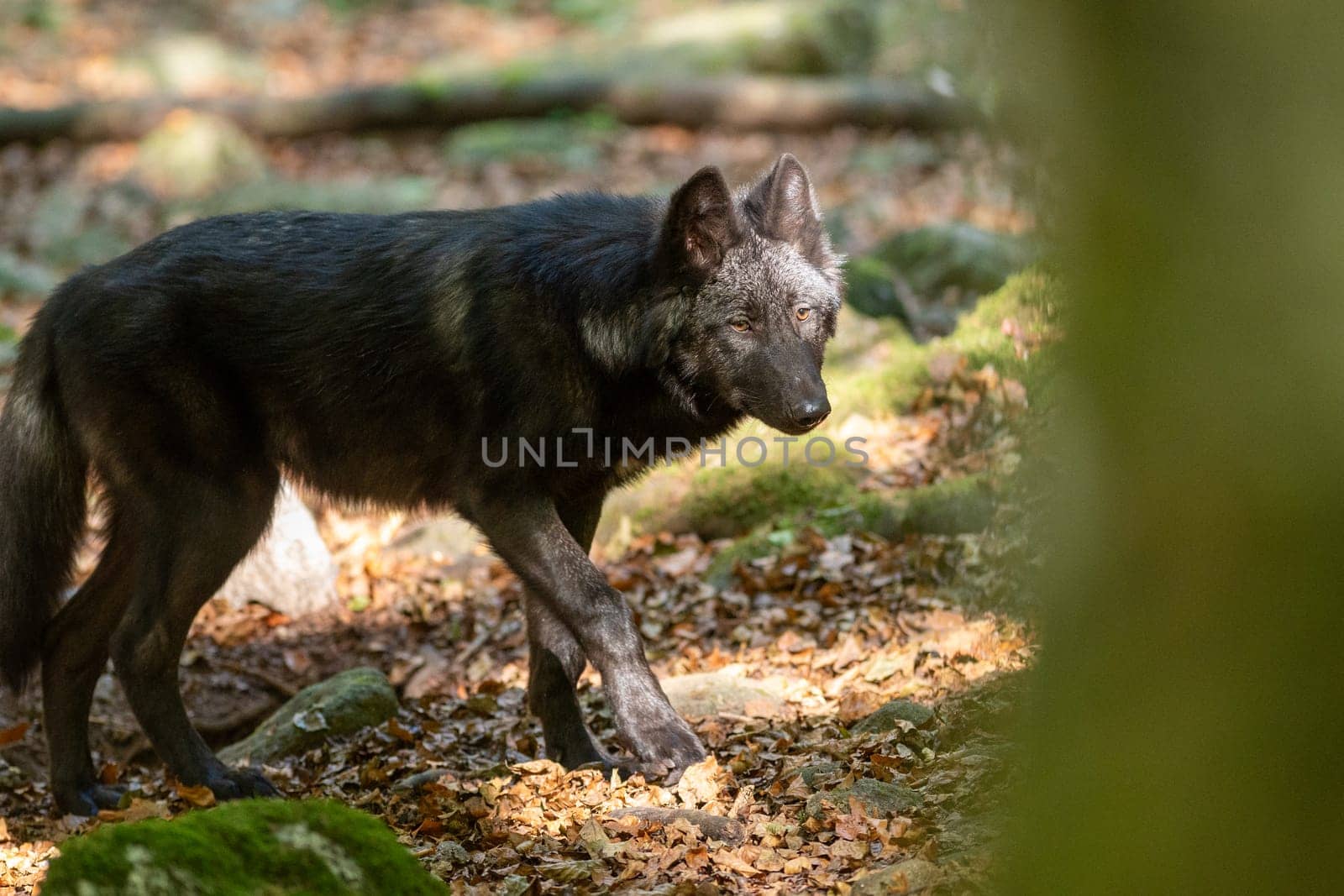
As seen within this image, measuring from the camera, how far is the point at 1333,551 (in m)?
2.25

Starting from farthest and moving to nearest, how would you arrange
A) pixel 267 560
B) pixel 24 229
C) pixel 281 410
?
pixel 24 229 < pixel 267 560 < pixel 281 410

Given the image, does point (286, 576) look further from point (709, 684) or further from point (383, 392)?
point (709, 684)

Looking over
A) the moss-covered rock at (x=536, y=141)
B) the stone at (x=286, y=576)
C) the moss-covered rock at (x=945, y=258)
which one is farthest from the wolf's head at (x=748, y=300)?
the moss-covered rock at (x=536, y=141)

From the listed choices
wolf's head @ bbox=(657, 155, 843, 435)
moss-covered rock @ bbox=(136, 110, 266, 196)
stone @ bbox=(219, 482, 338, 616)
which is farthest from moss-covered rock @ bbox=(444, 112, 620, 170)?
wolf's head @ bbox=(657, 155, 843, 435)

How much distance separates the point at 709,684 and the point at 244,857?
307 centimetres

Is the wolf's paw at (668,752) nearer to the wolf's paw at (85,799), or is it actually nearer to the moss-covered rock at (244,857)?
the moss-covered rock at (244,857)

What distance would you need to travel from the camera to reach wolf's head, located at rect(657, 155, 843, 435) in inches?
204

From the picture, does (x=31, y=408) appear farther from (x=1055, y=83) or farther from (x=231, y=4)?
(x=231, y=4)

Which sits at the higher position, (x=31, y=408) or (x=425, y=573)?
(x=31, y=408)

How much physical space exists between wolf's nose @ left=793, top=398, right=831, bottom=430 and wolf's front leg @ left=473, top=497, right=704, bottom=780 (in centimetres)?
108

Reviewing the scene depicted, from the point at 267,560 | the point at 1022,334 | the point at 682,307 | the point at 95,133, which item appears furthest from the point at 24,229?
the point at 1022,334

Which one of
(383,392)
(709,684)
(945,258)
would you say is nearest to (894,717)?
(709,684)

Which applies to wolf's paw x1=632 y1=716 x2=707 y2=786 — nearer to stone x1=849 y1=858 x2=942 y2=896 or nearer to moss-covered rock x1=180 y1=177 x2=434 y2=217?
stone x1=849 y1=858 x2=942 y2=896

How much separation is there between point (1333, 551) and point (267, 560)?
7.04m
